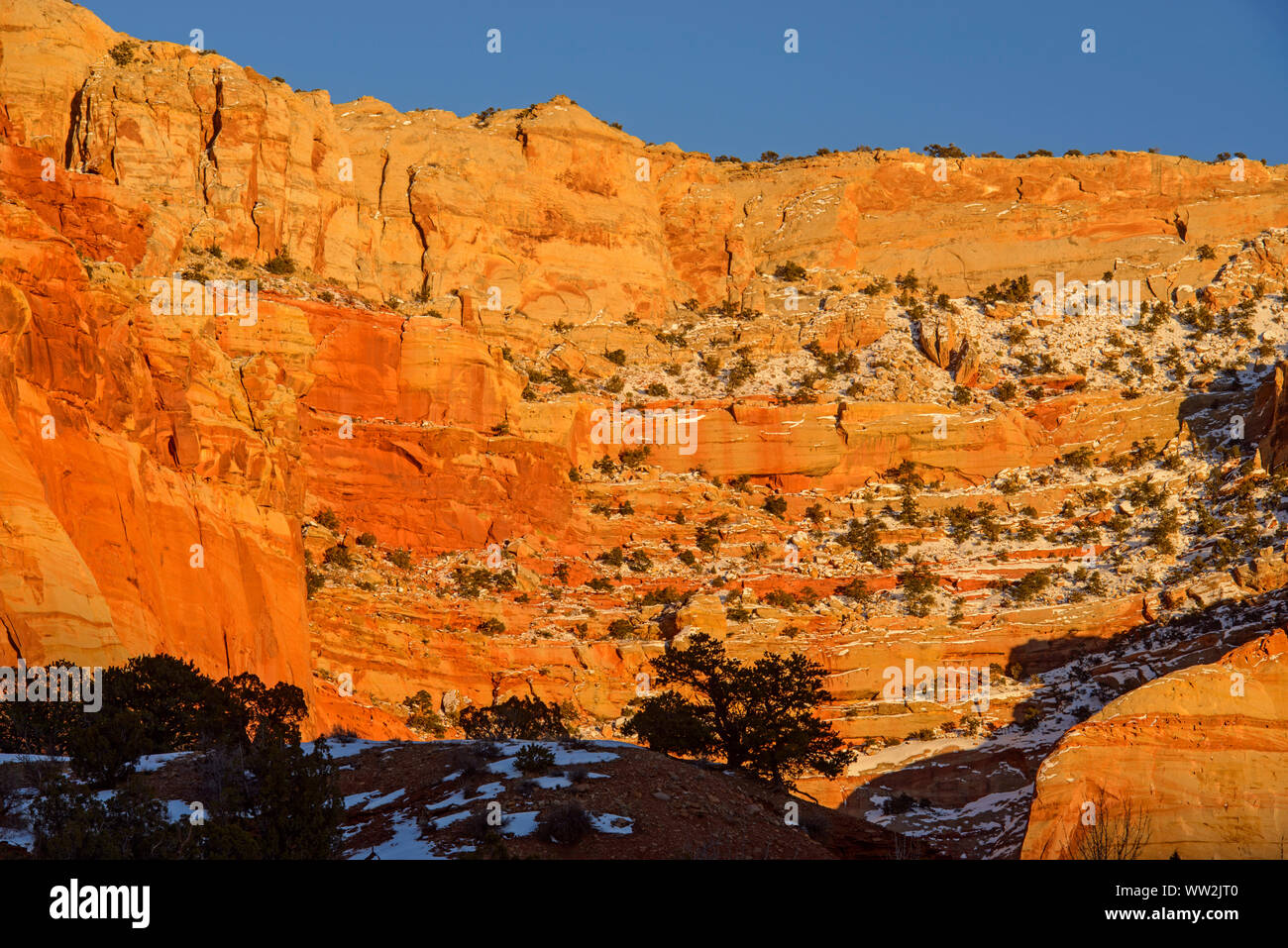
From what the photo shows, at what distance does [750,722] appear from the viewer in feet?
84.6

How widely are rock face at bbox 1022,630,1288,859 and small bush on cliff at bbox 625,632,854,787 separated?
6519mm

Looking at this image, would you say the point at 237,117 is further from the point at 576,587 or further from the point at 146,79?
the point at 576,587

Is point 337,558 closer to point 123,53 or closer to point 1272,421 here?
point 123,53

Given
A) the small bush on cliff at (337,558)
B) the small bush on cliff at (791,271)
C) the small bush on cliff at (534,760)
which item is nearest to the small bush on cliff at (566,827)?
the small bush on cliff at (534,760)

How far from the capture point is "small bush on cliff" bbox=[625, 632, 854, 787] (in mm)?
24828

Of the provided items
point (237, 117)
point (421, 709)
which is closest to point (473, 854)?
point (421, 709)

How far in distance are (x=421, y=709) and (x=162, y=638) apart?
1090cm

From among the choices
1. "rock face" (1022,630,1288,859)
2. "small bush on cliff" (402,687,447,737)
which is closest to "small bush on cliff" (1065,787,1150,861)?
"rock face" (1022,630,1288,859)

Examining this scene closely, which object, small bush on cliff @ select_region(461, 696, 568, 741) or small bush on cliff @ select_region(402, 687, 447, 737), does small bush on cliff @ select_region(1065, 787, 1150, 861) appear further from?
small bush on cliff @ select_region(402, 687, 447, 737)

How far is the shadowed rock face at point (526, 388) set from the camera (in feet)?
121

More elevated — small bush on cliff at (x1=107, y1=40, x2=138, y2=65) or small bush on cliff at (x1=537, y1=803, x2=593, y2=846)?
small bush on cliff at (x1=107, y1=40, x2=138, y2=65)

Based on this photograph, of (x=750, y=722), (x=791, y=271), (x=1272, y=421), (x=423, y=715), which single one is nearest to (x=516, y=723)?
(x=750, y=722)

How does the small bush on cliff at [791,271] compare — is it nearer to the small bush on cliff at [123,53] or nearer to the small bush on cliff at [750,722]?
the small bush on cliff at [123,53]

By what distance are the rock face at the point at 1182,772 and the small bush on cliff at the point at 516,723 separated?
13906mm
